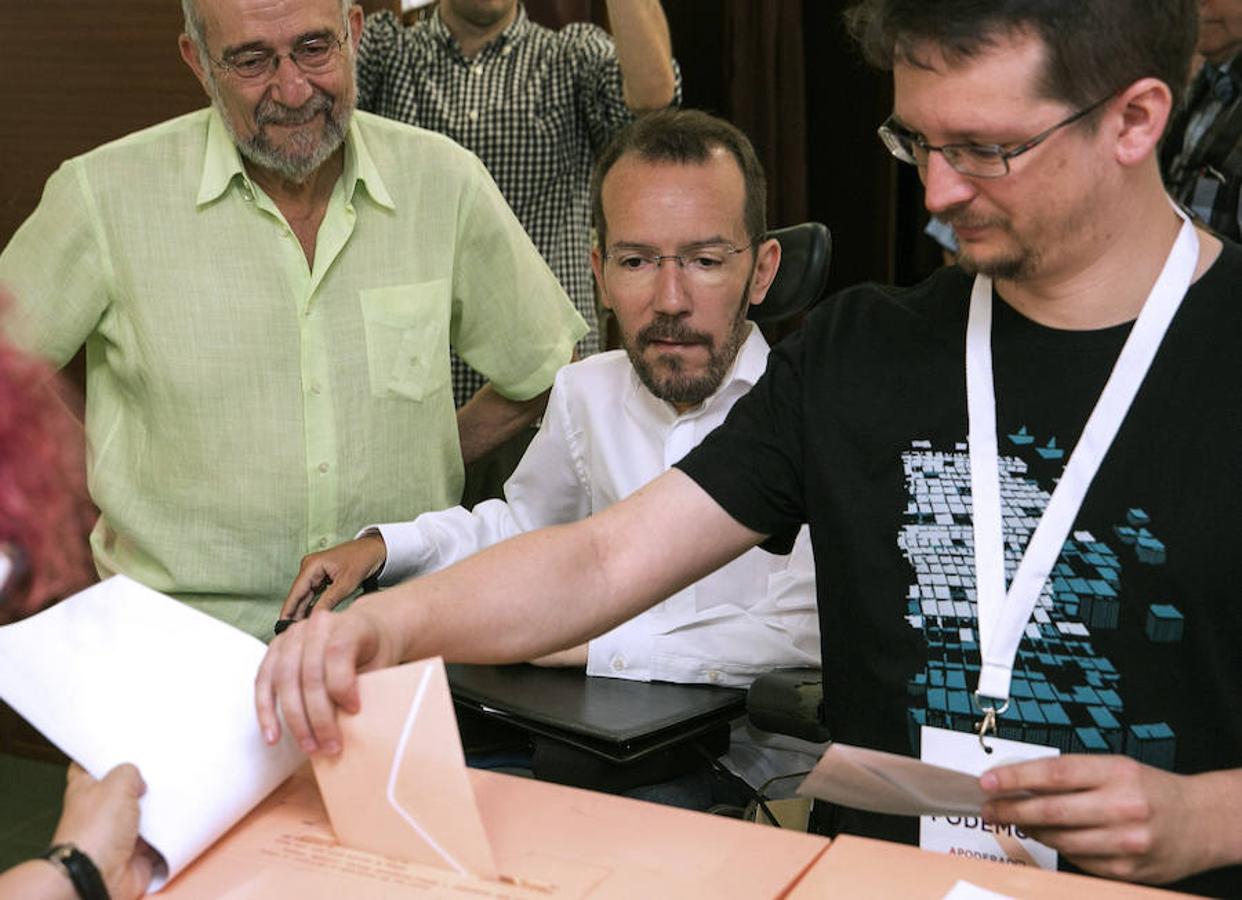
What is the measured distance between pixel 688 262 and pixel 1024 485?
0.94 metres

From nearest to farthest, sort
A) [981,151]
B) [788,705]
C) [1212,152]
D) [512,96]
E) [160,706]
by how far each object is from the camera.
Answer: [160,706] < [981,151] < [788,705] < [1212,152] < [512,96]

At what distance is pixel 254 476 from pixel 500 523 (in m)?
0.40

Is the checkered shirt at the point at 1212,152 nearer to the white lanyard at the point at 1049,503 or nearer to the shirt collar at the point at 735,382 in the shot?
the shirt collar at the point at 735,382

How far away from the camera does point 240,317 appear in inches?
86.8

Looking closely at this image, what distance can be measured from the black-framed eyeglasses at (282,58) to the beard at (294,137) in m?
0.04

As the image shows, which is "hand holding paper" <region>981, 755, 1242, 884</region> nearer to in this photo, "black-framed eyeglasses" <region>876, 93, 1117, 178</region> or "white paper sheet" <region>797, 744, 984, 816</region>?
"white paper sheet" <region>797, 744, 984, 816</region>

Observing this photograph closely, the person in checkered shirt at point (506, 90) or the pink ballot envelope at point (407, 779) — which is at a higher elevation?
the person in checkered shirt at point (506, 90)

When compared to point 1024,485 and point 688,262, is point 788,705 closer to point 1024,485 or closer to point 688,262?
point 1024,485

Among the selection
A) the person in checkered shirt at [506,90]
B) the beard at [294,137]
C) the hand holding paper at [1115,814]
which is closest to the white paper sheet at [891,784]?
the hand holding paper at [1115,814]

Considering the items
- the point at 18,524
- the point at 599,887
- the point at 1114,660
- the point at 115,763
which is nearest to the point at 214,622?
the point at 115,763

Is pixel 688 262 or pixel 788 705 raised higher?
pixel 688 262

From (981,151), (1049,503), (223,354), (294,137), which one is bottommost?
(1049,503)

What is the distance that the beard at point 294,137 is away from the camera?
7.13 ft

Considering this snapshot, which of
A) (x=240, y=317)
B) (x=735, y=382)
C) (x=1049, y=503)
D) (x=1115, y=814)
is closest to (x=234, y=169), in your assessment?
(x=240, y=317)
